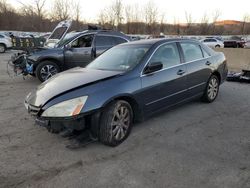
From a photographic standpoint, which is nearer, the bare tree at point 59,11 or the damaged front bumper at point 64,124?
the damaged front bumper at point 64,124

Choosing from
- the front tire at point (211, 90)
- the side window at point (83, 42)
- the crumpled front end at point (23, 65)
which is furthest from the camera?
the side window at point (83, 42)

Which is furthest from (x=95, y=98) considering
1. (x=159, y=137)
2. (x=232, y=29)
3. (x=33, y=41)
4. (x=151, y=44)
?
(x=232, y=29)

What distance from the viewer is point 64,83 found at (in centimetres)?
389

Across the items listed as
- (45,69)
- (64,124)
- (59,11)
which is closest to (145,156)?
(64,124)

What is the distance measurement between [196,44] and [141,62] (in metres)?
1.99

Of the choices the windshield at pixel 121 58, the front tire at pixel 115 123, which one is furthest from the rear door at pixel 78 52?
the front tire at pixel 115 123

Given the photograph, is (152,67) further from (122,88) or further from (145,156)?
(145,156)

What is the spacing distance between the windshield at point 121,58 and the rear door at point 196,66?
3.48 ft

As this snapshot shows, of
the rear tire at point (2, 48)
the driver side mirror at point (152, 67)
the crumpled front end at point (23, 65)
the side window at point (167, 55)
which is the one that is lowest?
the rear tire at point (2, 48)

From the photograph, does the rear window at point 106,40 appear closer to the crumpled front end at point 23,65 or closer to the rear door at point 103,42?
the rear door at point 103,42

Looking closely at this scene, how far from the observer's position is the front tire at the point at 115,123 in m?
3.56

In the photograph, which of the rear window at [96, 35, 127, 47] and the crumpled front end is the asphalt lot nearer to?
the crumpled front end

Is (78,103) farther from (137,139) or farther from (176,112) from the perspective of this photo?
(176,112)

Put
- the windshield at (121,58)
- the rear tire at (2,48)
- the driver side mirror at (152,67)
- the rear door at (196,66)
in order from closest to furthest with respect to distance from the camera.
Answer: the driver side mirror at (152,67) < the windshield at (121,58) < the rear door at (196,66) < the rear tire at (2,48)
